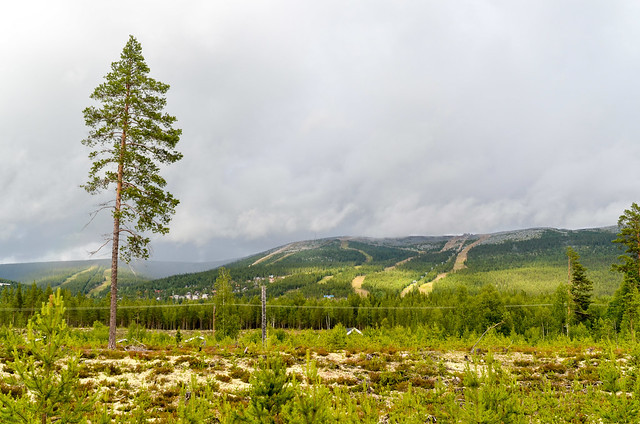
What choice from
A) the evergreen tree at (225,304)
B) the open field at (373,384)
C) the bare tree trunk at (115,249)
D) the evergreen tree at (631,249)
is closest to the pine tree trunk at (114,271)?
the bare tree trunk at (115,249)

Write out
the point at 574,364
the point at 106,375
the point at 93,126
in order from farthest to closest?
the point at 93,126, the point at 574,364, the point at 106,375

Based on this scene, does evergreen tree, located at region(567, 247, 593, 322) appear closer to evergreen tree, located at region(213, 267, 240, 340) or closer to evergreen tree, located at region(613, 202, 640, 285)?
evergreen tree, located at region(613, 202, 640, 285)

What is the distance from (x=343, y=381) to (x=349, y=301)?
365ft

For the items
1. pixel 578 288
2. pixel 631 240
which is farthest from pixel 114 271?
pixel 578 288

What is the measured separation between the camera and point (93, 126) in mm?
22078

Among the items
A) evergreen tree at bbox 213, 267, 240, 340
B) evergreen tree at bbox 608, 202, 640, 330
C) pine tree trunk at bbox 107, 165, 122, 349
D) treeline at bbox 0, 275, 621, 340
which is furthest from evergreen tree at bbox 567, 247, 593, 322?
pine tree trunk at bbox 107, 165, 122, 349

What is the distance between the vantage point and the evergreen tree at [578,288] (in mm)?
53875

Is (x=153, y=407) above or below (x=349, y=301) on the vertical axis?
above

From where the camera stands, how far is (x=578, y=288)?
5469 cm

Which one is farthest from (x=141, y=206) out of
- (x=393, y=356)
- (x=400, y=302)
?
(x=400, y=302)

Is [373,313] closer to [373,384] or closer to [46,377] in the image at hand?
→ [373,384]

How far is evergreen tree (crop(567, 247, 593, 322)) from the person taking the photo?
177ft

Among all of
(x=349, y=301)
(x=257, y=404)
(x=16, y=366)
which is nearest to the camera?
(x=16, y=366)

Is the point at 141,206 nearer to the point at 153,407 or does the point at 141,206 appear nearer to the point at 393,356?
the point at 153,407
